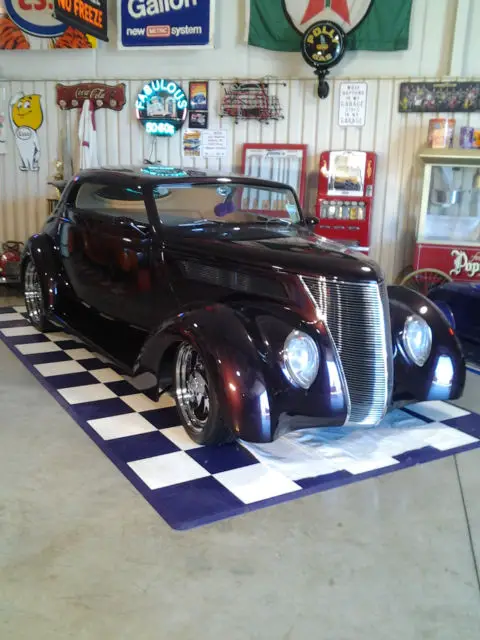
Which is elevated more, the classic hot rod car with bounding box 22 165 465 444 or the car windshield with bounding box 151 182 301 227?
the car windshield with bounding box 151 182 301 227

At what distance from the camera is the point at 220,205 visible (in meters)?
3.88

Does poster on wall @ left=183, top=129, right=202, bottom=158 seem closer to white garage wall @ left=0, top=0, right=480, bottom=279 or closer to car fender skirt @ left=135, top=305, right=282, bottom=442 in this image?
white garage wall @ left=0, top=0, right=480, bottom=279

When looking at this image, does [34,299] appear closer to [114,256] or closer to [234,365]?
[114,256]

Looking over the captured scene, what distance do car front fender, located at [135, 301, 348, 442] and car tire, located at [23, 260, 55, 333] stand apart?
228 centimetres

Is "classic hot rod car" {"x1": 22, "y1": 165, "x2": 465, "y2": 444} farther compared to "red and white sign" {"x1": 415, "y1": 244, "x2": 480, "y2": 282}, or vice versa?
"red and white sign" {"x1": 415, "y1": 244, "x2": 480, "y2": 282}

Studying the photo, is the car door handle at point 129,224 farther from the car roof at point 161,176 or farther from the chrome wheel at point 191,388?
the chrome wheel at point 191,388

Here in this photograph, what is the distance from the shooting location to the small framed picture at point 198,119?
679 cm

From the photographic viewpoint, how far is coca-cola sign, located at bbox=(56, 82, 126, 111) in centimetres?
690

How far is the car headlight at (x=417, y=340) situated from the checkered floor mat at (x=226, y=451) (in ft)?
1.45

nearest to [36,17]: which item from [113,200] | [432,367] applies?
[113,200]

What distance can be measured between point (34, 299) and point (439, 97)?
4551mm

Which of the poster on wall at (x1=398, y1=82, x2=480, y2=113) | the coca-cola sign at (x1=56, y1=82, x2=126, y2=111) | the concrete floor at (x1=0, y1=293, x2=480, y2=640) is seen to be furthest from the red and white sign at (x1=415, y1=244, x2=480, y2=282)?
the coca-cola sign at (x1=56, y1=82, x2=126, y2=111)

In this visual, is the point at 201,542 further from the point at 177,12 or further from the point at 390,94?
the point at 177,12

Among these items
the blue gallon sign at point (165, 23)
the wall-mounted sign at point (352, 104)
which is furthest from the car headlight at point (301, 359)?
→ the blue gallon sign at point (165, 23)
